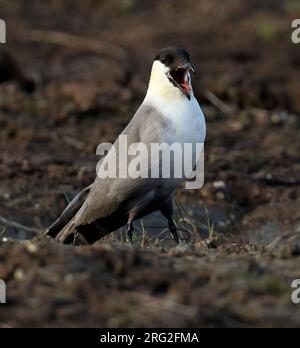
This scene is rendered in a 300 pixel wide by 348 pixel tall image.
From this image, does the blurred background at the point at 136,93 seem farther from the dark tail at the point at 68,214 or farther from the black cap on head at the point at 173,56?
the black cap on head at the point at 173,56

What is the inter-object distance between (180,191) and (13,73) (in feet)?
12.4

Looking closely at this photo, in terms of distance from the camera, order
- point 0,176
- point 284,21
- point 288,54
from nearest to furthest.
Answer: point 0,176 < point 288,54 < point 284,21

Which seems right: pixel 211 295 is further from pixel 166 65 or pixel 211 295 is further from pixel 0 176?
pixel 0 176

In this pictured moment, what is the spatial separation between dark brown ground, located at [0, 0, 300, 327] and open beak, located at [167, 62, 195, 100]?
95 cm

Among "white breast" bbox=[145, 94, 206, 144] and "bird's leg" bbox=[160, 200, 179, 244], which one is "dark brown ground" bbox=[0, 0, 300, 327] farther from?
"white breast" bbox=[145, 94, 206, 144]

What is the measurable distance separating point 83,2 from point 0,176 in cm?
639

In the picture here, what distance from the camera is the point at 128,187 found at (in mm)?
6227

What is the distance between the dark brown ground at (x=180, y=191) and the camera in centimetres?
441

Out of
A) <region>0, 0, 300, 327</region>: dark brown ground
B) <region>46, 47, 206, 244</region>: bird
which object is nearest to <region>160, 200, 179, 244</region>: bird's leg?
<region>46, 47, 206, 244</region>: bird

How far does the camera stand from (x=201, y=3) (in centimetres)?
1439

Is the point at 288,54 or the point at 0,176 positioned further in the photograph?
the point at 288,54

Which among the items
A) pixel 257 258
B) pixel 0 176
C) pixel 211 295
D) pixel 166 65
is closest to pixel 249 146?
pixel 0 176

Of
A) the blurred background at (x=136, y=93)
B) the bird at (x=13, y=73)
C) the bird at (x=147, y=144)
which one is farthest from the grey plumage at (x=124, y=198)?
the bird at (x=13, y=73)

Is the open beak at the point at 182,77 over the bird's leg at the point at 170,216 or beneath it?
over
